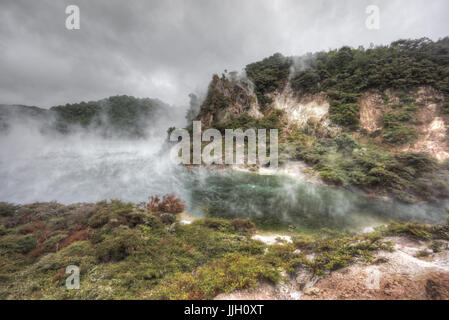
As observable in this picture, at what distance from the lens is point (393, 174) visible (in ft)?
33.6

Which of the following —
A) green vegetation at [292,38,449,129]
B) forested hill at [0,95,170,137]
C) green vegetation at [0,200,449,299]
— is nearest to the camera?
green vegetation at [0,200,449,299]

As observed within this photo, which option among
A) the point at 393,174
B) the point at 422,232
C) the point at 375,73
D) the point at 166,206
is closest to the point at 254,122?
the point at 375,73

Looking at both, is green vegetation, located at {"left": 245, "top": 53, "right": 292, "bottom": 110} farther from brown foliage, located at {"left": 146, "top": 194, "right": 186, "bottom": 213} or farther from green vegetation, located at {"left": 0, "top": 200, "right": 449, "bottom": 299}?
green vegetation, located at {"left": 0, "top": 200, "right": 449, "bottom": 299}

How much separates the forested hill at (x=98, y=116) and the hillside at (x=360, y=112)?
3249 centimetres

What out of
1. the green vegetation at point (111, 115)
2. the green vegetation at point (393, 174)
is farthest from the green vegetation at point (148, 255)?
the green vegetation at point (111, 115)

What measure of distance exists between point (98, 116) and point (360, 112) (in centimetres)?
6520

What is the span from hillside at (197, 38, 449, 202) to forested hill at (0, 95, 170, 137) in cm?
3249

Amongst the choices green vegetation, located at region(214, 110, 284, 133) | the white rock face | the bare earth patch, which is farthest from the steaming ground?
green vegetation, located at region(214, 110, 284, 133)

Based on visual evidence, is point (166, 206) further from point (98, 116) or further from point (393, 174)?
point (98, 116)

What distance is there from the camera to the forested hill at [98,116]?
3467 centimetres

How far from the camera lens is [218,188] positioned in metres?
12.5

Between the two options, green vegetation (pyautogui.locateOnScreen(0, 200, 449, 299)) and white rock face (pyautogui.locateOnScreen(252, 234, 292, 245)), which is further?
white rock face (pyautogui.locateOnScreen(252, 234, 292, 245))

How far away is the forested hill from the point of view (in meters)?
34.7
